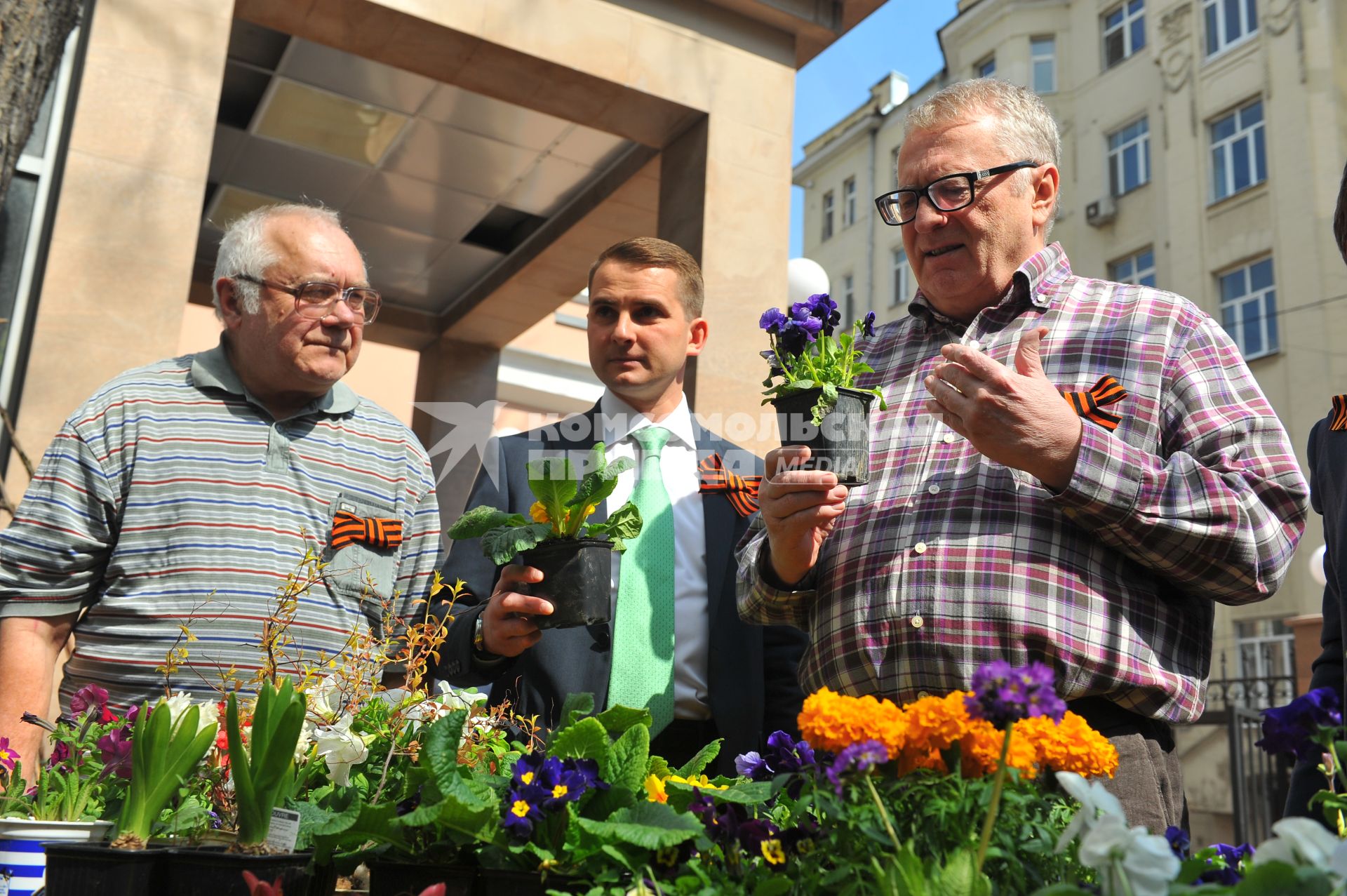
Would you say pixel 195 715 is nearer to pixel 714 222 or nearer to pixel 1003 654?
pixel 1003 654

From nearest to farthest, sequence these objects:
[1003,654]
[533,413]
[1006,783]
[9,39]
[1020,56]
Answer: [1006,783], [1003,654], [9,39], [533,413], [1020,56]

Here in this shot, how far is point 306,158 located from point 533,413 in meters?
6.30

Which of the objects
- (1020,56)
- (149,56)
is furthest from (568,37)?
Result: (1020,56)

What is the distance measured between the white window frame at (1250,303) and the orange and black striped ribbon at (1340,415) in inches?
704

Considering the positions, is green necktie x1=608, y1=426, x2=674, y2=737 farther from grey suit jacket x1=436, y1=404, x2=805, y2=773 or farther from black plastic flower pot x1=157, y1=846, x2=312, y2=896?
black plastic flower pot x1=157, y1=846, x2=312, y2=896

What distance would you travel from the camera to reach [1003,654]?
1907mm

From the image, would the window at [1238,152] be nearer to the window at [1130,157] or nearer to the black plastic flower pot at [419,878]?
the window at [1130,157]

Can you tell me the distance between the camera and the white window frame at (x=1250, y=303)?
18.9m

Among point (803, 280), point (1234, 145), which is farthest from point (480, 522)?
point (1234, 145)

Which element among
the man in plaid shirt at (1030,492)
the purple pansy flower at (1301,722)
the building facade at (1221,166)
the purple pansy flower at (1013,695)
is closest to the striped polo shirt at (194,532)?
the man in plaid shirt at (1030,492)

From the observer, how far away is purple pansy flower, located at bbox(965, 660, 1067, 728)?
41.4 inches

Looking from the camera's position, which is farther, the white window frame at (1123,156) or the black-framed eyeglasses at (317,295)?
the white window frame at (1123,156)

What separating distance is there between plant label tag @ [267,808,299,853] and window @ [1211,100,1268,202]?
2107 centimetres

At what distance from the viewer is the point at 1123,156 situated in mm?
22844
